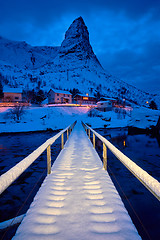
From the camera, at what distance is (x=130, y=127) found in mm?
31172

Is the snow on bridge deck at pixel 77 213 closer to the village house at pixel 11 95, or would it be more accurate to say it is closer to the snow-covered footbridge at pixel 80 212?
the snow-covered footbridge at pixel 80 212

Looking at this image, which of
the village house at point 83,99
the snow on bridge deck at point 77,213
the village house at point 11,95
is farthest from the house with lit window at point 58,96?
the snow on bridge deck at point 77,213

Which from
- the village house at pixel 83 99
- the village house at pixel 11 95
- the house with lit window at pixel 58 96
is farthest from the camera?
the village house at pixel 83 99

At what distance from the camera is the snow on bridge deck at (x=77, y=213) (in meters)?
1.73

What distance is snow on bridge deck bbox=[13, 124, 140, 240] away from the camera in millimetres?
1730

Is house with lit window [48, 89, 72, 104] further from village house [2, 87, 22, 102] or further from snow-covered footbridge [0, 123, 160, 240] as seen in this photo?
snow-covered footbridge [0, 123, 160, 240]

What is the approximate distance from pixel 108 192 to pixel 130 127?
30947 mm

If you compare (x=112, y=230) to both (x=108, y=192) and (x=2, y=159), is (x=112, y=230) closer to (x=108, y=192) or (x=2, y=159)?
Result: (x=108, y=192)

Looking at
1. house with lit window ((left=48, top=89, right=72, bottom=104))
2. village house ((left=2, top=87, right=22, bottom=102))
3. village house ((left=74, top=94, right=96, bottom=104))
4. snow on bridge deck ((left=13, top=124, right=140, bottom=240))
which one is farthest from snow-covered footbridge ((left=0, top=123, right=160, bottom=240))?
village house ((left=74, top=94, right=96, bottom=104))

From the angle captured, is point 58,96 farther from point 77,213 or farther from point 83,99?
point 77,213

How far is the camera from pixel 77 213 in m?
2.15

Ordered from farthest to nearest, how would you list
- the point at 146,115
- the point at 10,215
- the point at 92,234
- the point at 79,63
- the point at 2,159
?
the point at 79,63, the point at 146,115, the point at 2,159, the point at 10,215, the point at 92,234

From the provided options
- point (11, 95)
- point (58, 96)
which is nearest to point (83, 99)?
point (58, 96)

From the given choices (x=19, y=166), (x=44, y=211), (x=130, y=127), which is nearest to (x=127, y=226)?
(x=44, y=211)
